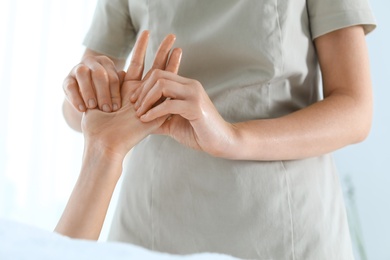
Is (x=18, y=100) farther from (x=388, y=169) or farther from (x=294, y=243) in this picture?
(x=294, y=243)

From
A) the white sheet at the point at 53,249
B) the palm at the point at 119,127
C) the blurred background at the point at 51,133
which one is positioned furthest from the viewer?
the blurred background at the point at 51,133

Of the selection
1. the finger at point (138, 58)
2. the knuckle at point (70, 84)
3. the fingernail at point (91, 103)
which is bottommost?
the fingernail at point (91, 103)

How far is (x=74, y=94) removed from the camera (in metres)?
1.12

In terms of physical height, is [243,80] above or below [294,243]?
above

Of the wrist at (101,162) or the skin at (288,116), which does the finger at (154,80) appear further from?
the wrist at (101,162)

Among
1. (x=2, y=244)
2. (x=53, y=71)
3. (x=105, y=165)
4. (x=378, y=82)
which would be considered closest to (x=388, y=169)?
(x=378, y=82)

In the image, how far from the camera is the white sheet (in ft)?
1.55

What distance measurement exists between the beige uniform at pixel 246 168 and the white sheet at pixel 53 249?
55 cm

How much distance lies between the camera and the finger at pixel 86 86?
111 centimetres

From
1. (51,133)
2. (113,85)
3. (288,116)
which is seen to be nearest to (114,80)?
(113,85)

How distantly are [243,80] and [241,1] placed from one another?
156 mm

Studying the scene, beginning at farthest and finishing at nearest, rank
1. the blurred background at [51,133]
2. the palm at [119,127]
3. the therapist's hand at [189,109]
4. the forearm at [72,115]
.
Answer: the blurred background at [51,133], the forearm at [72,115], the palm at [119,127], the therapist's hand at [189,109]

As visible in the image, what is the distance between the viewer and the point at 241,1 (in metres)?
1.15

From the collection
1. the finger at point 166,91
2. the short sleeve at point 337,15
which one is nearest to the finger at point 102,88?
the finger at point 166,91
